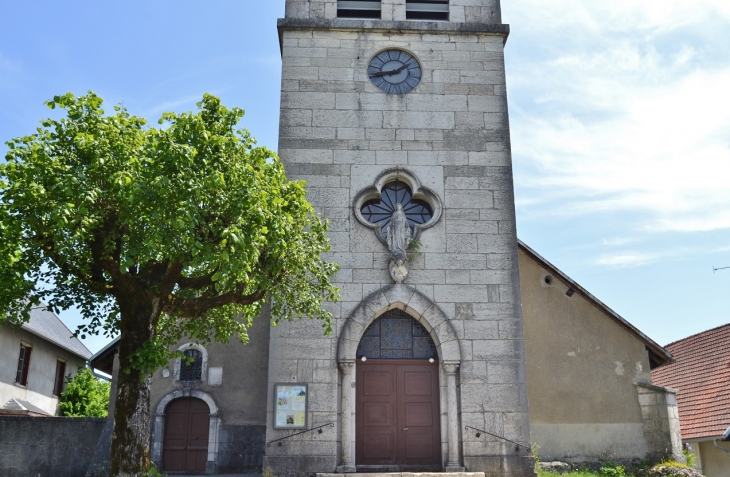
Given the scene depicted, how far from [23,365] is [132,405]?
1551cm

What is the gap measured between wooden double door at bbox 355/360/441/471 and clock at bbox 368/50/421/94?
18.9ft

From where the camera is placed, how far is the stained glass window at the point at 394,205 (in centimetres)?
1473

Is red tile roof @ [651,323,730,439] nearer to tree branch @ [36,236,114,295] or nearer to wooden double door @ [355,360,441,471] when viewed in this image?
wooden double door @ [355,360,441,471]

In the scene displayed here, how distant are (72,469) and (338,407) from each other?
5.02 metres

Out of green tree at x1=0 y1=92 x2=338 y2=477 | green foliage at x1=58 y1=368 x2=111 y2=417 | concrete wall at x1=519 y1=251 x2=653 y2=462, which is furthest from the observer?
green foliage at x1=58 y1=368 x2=111 y2=417

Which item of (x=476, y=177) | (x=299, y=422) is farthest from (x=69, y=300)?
(x=476, y=177)

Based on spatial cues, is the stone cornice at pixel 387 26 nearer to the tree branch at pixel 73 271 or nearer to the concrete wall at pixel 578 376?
the concrete wall at pixel 578 376

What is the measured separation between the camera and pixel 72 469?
13.5 meters

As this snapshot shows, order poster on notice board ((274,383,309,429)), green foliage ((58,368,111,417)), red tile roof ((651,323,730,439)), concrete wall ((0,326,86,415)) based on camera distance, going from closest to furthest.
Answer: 1. poster on notice board ((274,383,309,429))
2. red tile roof ((651,323,730,439))
3. concrete wall ((0,326,86,415))
4. green foliage ((58,368,111,417))

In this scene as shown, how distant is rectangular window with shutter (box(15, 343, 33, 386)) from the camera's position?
897 inches

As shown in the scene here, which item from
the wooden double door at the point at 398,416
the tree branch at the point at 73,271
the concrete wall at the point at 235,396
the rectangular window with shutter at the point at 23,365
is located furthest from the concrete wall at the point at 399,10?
the rectangular window with shutter at the point at 23,365

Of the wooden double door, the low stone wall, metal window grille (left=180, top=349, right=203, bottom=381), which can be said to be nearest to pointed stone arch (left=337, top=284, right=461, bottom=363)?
the wooden double door

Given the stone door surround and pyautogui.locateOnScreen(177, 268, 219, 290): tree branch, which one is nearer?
pyautogui.locateOnScreen(177, 268, 219, 290): tree branch

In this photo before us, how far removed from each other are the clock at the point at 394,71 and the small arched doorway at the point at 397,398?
4.79 meters
